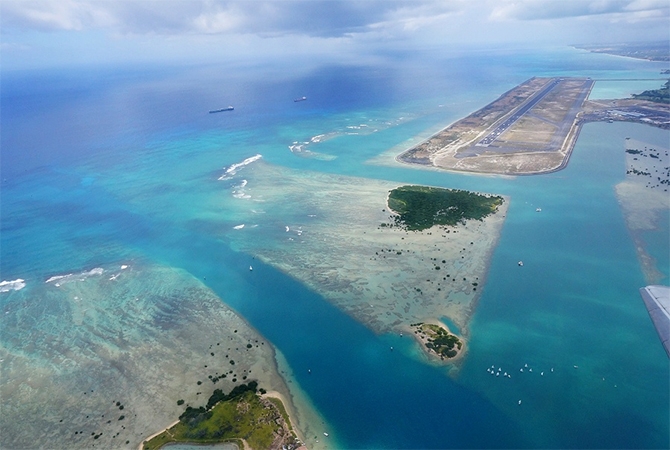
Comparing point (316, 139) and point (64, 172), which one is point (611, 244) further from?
point (64, 172)

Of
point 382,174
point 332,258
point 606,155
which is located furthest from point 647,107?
point 332,258

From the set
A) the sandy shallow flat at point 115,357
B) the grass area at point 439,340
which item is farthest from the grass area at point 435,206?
the sandy shallow flat at point 115,357

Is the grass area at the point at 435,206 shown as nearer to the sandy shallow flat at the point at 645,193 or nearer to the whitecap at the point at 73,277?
the sandy shallow flat at the point at 645,193

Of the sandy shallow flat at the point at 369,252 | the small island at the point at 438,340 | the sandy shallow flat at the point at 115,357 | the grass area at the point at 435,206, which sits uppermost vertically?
the grass area at the point at 435,206

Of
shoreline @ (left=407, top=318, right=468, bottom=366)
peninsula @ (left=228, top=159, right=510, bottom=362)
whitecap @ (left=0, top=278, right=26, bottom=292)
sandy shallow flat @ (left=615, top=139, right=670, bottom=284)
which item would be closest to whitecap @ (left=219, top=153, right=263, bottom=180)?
peninsula @ (left=228, top=159, right=510, bottom=362)

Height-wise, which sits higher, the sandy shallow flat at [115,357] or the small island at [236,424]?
the small island at [236,424]

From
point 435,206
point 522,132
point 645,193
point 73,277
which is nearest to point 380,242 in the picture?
point 435,206
